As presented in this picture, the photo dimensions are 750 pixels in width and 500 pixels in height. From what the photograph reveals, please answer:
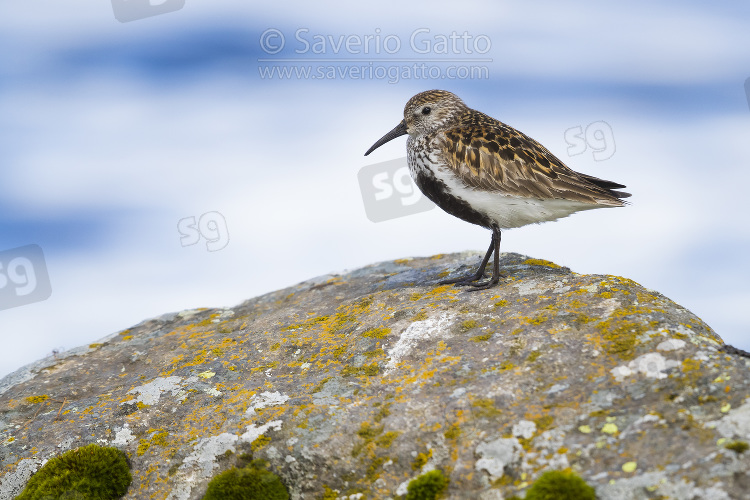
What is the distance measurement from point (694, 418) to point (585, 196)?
4488mm

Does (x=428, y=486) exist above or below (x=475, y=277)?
below

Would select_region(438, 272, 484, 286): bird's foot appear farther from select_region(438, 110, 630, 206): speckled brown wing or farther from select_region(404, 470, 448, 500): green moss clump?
select_region(404, 470, 448, 500): green moss clump

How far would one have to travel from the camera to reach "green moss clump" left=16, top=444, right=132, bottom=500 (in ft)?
18.8

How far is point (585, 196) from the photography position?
8.45 metres

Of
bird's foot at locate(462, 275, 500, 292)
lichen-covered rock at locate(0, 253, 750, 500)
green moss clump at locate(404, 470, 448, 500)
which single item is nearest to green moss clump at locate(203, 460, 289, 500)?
lichen-covered rock at locate(0, 253, 750, 500)

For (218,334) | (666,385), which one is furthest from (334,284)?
(666,385)

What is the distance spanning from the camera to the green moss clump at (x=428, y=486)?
4711 millimetres

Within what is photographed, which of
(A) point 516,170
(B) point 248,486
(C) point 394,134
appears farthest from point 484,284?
(B) point 248,486

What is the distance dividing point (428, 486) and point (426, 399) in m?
0.91

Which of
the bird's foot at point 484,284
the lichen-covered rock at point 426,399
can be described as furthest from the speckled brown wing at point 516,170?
the bird's foot at point 484,284

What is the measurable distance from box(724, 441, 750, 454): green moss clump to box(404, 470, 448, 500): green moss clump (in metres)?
1.95

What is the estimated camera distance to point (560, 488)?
13.8 ft

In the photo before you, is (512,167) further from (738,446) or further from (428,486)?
(738,446)

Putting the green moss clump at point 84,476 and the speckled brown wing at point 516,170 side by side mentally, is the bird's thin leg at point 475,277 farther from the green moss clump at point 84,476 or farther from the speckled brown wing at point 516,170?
the green moss clump at point 84,476
